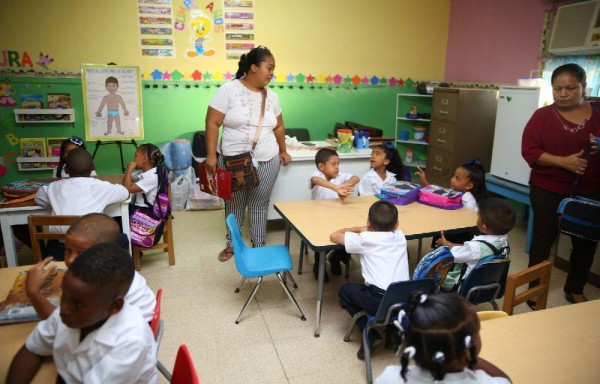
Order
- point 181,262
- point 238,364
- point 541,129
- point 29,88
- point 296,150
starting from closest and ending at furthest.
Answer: point 238,364 < point 541,129 < point 181,262 < point 296,150 < point 29,88

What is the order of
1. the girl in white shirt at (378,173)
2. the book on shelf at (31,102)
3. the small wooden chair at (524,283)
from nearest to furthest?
the small wooden chair at (524,283) < the girl in white shirt at (378,173) < the book on shelf at (31,102)

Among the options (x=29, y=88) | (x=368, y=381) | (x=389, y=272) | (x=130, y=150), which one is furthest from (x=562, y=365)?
(x=29, y=88)

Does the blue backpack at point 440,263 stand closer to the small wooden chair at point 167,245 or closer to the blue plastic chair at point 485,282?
the blue plastic chair at point 485,282

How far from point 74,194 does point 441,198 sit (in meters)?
2.34

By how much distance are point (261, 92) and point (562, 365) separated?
2.66 metres

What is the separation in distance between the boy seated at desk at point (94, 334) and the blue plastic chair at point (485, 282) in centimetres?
149

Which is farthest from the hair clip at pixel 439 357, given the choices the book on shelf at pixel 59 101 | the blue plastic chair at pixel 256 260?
the book on shelf at pixel 59 101

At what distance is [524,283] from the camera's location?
1703 mm

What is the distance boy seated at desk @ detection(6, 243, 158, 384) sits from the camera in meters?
1.15

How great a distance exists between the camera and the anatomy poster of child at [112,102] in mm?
4445

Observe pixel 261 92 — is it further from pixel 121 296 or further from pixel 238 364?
pixel 121 296

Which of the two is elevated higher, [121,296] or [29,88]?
[29,88]

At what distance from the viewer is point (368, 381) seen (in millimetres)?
2184

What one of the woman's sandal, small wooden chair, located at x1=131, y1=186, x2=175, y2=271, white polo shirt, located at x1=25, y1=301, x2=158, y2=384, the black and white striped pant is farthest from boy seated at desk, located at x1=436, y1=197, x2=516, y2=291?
small wooden chair, located at x1=131, y1=186, x2=175, y2=271
